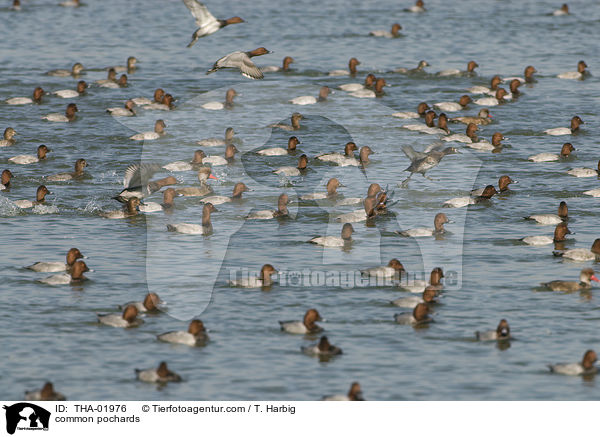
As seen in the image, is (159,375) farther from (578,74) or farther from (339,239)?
(578,74)

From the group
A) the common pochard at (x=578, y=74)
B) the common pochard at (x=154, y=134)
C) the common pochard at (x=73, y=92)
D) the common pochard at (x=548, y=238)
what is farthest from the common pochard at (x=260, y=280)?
the common pochard at (x=578, y=74)

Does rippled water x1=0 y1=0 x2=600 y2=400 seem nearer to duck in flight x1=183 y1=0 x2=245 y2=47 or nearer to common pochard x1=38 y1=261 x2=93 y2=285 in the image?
common pochard x1=38 y1=261 x2=93 y2=285

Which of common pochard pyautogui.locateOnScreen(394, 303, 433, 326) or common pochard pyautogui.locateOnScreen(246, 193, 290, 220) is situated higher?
common pochard pyautogui.locateOnScreen(246, 193, 290, 220)

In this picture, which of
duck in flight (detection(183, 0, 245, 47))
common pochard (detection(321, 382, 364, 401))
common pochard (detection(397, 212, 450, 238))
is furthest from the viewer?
common pochard (detection(397, 212, 450, 238))

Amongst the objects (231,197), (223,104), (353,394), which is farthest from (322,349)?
(223,104)

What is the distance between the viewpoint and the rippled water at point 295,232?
70.2ft

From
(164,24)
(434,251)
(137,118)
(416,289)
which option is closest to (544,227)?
(434,251)

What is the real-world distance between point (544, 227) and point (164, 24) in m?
37.9

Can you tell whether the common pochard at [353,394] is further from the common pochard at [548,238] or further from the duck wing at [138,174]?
the duck wing at [138,174]

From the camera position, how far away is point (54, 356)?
2189 cm

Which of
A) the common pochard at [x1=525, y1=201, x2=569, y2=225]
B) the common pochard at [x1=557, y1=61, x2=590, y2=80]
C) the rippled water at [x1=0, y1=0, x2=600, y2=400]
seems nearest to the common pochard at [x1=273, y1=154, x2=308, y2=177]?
the rippled water at [x1=0, y1=0, x2=600, y2=400]

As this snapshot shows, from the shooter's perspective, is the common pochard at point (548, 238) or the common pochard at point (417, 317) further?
the common pochard at point (548, 238)

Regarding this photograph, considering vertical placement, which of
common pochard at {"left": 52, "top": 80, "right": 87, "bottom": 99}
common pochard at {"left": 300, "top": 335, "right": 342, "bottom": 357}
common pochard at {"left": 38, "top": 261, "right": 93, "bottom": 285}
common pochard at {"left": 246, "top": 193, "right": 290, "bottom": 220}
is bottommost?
common pochard at {"left": 300, "top": 335, "right": 342, "bottom": 357}

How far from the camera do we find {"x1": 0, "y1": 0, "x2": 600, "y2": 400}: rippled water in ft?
70.2
